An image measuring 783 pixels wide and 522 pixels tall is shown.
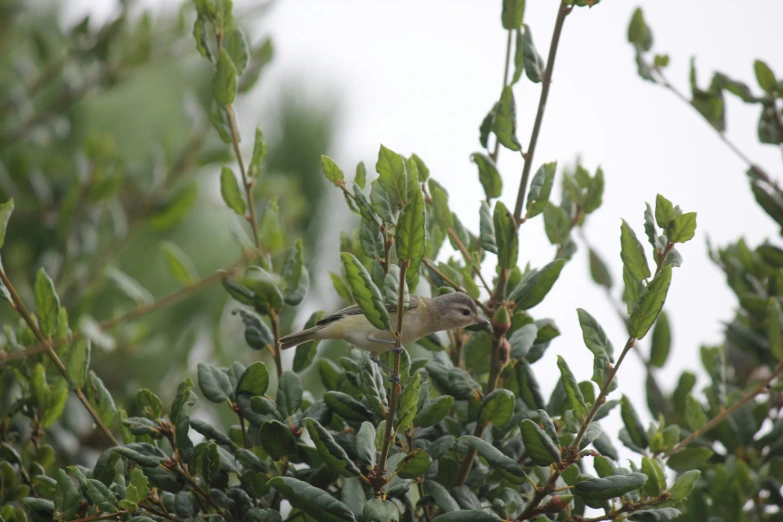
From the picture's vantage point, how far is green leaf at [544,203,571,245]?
193 cm

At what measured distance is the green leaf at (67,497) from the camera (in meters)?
1.57

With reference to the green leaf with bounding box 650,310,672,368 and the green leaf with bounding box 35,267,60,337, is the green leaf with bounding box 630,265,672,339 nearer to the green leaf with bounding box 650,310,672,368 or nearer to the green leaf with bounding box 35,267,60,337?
the green leaf with bounding box 650,310,672,368

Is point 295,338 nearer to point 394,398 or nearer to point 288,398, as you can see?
point 288,398

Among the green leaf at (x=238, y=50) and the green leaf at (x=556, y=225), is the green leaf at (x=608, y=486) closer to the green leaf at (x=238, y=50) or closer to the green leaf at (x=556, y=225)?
the green leaf at (x=556, y=225)

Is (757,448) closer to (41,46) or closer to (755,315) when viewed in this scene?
(755,315)

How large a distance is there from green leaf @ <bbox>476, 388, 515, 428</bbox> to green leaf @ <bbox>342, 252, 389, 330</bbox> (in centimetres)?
30

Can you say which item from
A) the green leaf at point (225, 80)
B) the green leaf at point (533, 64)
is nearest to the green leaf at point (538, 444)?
the green leaf at point (533, 64)

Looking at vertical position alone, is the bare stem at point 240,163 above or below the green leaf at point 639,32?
below

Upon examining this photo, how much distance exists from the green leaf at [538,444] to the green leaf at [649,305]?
0.76 ft

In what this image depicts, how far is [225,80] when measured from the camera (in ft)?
5.89

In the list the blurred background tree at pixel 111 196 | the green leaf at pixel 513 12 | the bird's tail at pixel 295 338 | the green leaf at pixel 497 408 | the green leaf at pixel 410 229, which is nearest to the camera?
the green leaf at pixel 410 229

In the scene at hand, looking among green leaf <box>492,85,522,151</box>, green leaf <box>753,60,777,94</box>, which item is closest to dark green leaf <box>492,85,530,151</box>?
green leaf <box>492,85,522,151</box>

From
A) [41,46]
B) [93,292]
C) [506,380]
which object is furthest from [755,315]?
[41,46]

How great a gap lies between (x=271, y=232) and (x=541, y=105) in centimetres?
67
